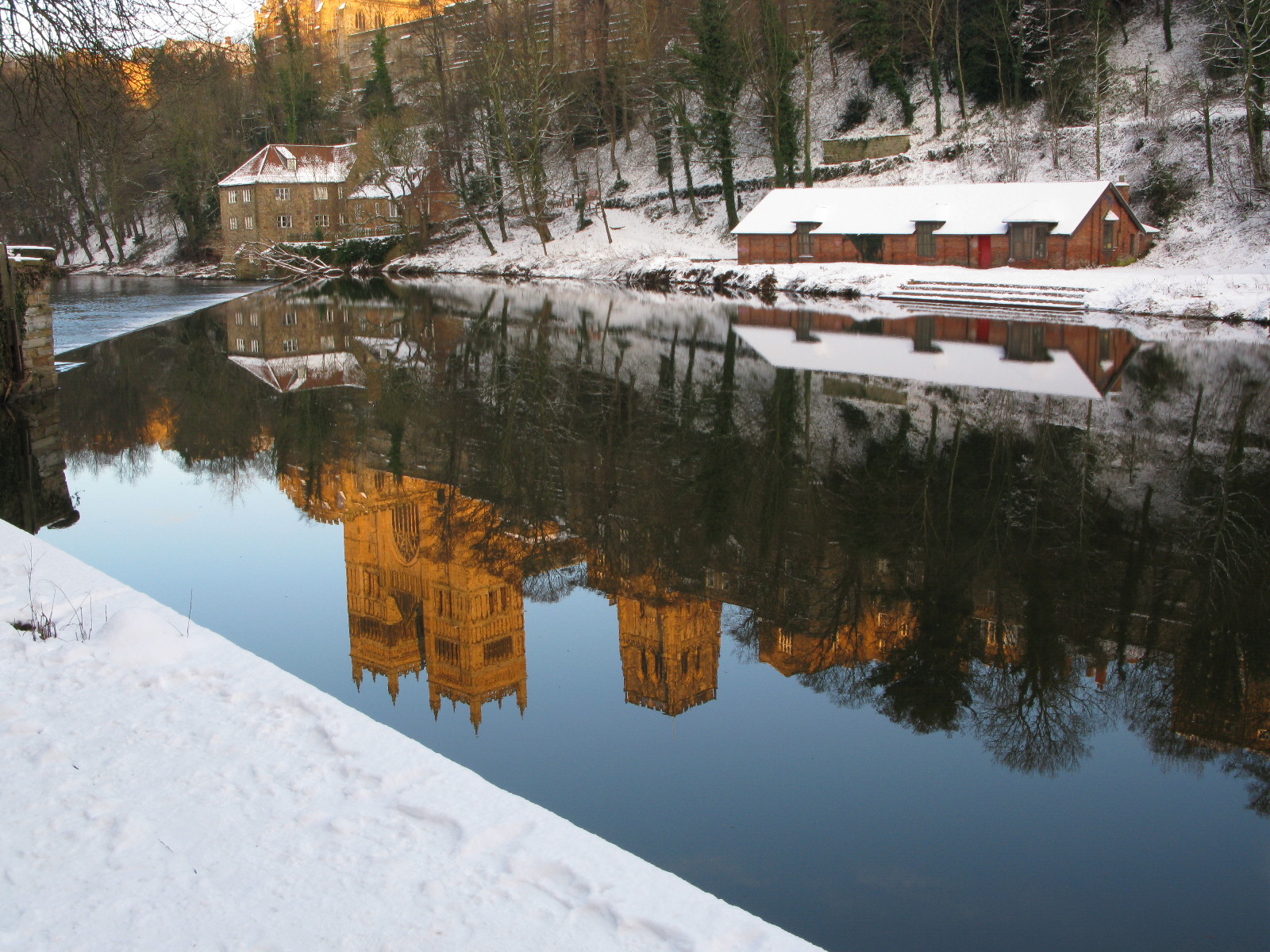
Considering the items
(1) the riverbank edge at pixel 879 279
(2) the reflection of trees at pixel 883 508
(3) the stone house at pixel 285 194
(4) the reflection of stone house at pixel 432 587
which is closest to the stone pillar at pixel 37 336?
(2) the reflection of trees at pixel 883 508

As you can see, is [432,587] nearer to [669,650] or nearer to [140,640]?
[669,650]

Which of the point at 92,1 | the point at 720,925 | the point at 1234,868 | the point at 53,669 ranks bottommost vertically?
the point at 1234,868

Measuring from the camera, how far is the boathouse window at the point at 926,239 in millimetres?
43844

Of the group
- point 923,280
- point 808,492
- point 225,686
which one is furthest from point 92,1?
point 923,280

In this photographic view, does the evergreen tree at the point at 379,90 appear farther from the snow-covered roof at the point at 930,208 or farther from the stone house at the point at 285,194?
the snow-covered roof at the point at 930,208

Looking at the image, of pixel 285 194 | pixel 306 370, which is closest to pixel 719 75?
pixel 285 194

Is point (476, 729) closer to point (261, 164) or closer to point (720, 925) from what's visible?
point (720, 925)

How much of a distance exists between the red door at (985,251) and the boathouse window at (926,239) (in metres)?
2.02

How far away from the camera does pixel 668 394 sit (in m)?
19.8

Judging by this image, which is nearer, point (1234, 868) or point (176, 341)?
point (1234, 868)

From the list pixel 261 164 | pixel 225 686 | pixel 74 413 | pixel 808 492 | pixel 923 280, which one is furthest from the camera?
pixel 261 164

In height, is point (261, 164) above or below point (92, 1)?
above

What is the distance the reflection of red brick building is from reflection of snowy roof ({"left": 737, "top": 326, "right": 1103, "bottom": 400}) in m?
0.34

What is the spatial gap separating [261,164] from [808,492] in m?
68.9
